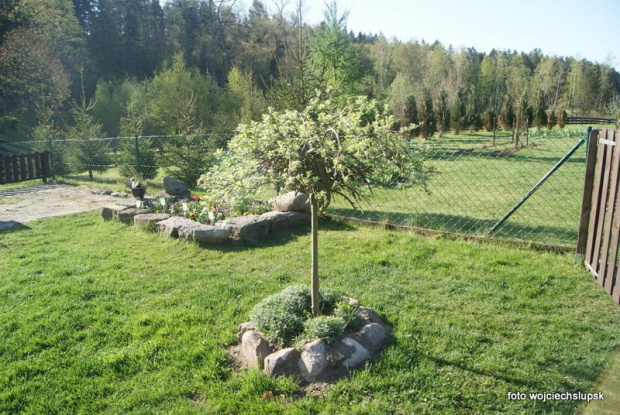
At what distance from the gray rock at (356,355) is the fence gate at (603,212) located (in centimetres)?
224

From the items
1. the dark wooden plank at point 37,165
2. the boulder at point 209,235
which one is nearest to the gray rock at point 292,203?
the boulder at point 209,235

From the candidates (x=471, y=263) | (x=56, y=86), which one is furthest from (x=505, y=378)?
(x=56, y=86)

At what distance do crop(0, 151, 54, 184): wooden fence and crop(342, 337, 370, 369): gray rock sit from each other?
1271 cm

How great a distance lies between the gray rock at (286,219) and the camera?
6.33 metres

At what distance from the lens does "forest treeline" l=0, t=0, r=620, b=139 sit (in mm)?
17812

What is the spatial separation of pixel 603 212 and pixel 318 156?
3027 millimetres

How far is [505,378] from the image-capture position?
2732 millimetres

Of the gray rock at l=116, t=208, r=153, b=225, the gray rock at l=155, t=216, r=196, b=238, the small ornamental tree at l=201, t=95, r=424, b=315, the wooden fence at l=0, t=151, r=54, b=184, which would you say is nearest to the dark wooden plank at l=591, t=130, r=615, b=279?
the small ornamental tree at l=201, t=95, r=424, b=315

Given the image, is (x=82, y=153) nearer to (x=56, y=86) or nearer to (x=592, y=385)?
(x=592, y=385)

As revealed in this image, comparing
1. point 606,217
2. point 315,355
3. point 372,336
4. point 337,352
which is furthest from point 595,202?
point 315,355

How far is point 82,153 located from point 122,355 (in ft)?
39.6

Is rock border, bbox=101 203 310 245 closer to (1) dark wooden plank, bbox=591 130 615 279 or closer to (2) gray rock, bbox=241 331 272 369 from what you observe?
(2) gray rock, bbox=241 331 272 369

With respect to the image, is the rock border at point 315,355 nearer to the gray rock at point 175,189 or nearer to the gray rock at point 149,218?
the gray rock at point 149,218

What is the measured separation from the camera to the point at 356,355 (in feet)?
9.43
